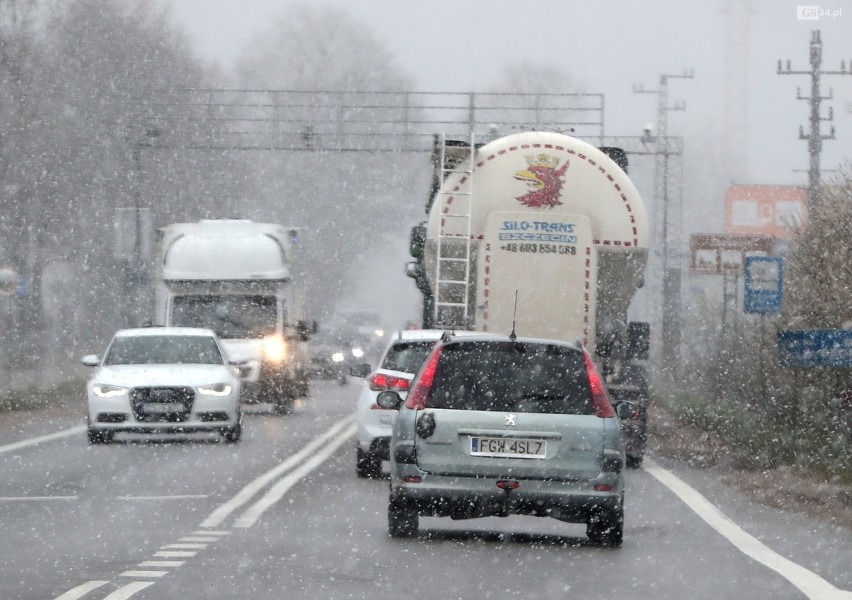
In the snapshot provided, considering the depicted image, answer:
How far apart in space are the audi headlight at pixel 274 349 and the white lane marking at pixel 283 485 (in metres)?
6.26

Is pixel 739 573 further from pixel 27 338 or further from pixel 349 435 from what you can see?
pixel 27 338

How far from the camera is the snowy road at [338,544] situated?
1051 centimetres

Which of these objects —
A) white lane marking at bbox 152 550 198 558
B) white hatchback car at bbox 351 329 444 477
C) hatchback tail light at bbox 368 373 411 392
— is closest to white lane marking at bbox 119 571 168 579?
white lane marking at bbox 152 550 198 558

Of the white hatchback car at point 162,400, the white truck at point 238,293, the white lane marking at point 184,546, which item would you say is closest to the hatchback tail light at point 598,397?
the white lane marking at point 184,546

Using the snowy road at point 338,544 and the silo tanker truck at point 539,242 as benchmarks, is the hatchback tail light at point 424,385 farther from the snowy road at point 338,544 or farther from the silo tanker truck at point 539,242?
the silo tanker truck at point 539,242

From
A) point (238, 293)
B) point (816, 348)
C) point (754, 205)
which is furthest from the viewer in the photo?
point (754, 205)

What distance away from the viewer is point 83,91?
6012 centimetres

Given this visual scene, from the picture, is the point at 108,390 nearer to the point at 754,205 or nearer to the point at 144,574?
the point at 144,574

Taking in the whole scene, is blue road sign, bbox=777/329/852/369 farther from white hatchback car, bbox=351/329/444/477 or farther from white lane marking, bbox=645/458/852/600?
white hatchback car, bbox=351/329/444/477

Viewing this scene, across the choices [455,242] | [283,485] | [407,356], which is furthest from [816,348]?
[283,485]

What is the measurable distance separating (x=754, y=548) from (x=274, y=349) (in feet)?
67.0

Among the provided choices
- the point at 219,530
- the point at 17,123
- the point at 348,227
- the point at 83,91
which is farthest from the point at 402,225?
the point at 219,530

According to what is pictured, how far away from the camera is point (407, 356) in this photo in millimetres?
18594

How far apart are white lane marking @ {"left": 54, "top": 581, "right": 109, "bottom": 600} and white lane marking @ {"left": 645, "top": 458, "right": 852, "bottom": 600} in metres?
3.80
